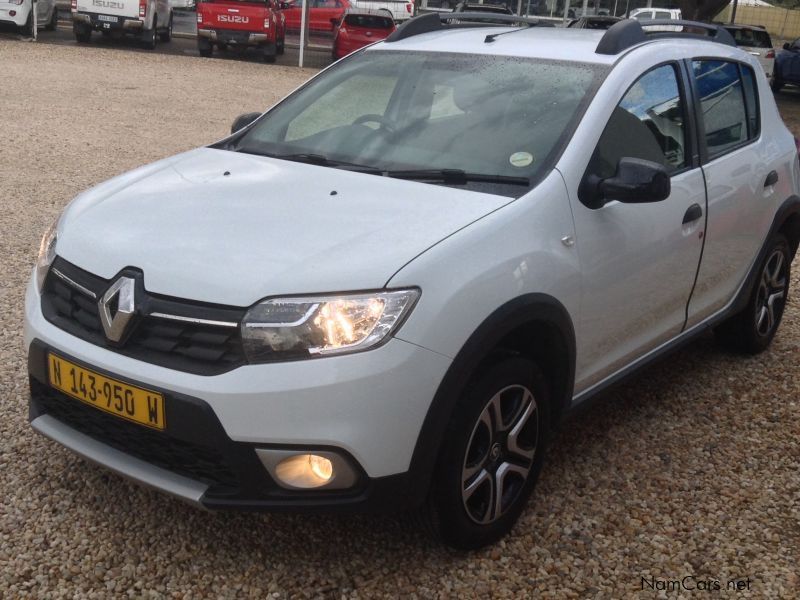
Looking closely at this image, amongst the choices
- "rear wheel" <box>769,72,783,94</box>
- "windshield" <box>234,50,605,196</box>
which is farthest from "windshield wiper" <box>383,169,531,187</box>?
"rear wheel" <box>769,72,783,94</box>

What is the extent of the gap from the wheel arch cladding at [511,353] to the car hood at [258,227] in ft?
1.05

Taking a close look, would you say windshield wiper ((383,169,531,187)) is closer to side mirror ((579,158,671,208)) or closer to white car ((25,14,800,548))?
white car ((25,14,800,548))

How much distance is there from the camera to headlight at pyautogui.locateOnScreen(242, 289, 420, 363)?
258 centimetres

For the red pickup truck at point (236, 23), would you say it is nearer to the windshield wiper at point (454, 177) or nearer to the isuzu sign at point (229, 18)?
the isuzu sign at point (229, 18)

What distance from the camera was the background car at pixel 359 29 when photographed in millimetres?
21516

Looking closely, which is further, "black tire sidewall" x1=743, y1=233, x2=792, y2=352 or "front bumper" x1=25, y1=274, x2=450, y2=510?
"black tire sidewall" x1=743, y1=233, x2=792, y2=352

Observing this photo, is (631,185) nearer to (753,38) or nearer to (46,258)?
(46,258)

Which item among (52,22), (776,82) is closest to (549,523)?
(776,82)

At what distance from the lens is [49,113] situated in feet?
39.6

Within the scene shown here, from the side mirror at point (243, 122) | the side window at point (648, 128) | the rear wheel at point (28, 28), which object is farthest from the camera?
the rear wheel at point (28, 28)

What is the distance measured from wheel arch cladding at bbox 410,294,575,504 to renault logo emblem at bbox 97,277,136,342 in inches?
36.1

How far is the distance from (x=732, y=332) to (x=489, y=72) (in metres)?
2.18

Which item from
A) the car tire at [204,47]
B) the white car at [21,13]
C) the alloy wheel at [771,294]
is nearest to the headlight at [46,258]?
the alloy wheel at [771,294]

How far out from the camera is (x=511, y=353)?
119 inches
